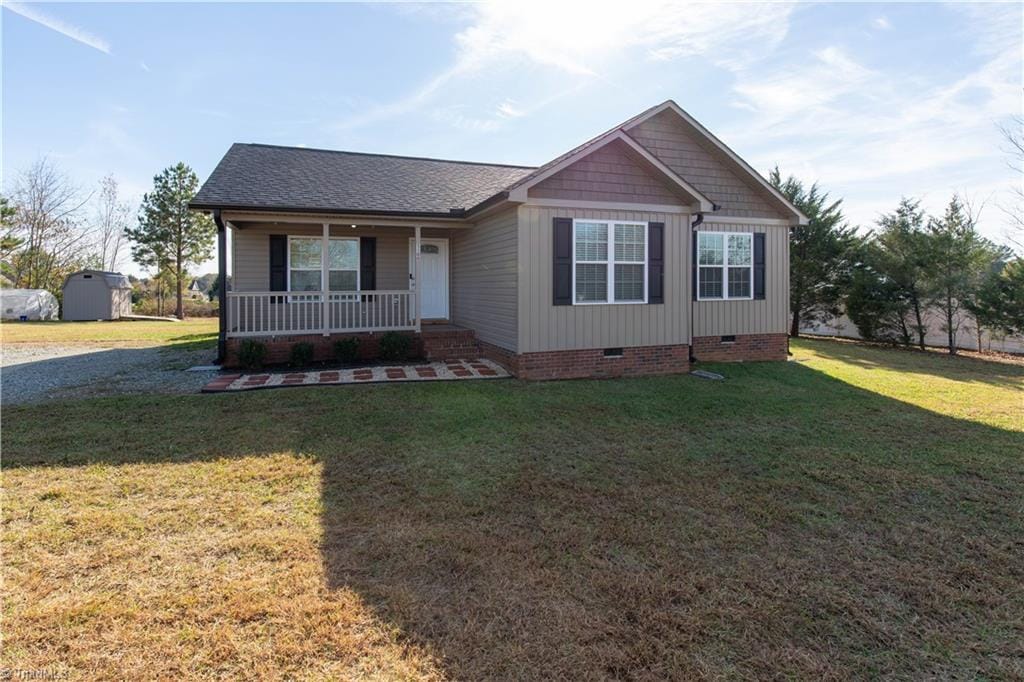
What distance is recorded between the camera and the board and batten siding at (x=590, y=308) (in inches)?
345

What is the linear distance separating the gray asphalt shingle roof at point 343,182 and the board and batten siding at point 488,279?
972 mm

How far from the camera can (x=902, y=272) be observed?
14.9 meters

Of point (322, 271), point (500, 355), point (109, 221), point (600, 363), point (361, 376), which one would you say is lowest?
point (361, 376)

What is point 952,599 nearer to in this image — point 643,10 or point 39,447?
point 39,447

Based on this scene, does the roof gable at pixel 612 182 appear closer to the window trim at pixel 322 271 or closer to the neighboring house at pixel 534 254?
the neighboring house at pixel 534 254

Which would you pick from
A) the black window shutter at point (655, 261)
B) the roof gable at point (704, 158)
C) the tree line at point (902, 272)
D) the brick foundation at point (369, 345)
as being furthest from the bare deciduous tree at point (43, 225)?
the tree line at point (902, 272)

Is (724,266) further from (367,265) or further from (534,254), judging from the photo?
(367,265)

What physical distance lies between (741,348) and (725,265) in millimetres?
1793

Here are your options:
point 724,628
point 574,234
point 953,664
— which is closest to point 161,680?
point 724,628

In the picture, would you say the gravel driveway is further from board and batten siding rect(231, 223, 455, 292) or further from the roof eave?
the roof eave

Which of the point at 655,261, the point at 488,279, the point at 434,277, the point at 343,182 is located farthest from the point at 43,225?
the point at 655,261

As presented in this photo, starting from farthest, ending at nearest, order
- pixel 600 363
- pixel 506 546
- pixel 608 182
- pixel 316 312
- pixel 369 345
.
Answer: pixel 316 312 → pixel 369 345 → pixel 600 363 → pixel 608 182 → pixel 506 546

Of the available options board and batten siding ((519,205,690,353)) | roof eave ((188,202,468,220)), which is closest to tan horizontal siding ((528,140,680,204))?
board and batten siding ((519,205,690,353))

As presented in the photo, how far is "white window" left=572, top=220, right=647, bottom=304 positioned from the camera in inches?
356
